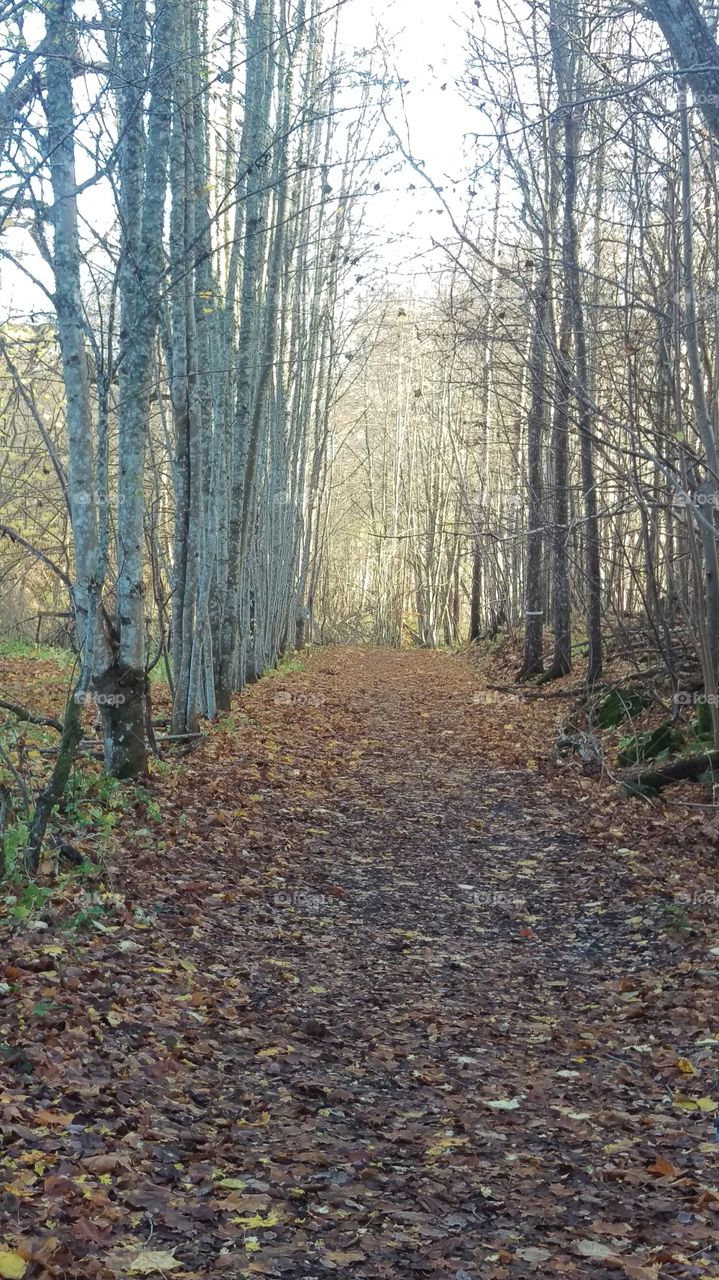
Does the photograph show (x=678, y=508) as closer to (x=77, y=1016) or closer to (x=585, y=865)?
(x=585, y=865)

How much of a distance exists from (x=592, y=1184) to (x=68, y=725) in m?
3.79

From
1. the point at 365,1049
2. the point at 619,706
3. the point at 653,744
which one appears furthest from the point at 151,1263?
the point at 619,706

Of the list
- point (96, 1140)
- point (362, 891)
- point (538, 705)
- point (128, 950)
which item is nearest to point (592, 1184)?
point (96, 1140)

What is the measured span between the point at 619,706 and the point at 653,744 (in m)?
2.01

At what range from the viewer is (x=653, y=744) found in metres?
9.56

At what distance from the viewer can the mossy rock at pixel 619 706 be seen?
36.9 ft

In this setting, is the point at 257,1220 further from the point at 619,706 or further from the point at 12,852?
the point at 619,706

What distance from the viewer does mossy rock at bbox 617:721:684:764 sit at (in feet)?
30.9

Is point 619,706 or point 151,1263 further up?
point 619,706

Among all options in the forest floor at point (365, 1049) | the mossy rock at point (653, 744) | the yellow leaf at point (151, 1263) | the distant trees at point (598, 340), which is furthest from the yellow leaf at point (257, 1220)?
the mossy rock at point (653, 744)

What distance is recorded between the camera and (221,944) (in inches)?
227

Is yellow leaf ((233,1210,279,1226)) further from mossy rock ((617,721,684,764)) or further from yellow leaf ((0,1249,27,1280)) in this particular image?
mossy rock ((617,721,684,764))

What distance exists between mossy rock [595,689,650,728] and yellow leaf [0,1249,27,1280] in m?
9.01

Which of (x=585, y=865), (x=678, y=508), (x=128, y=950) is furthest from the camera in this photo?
(x=678, y=508)
